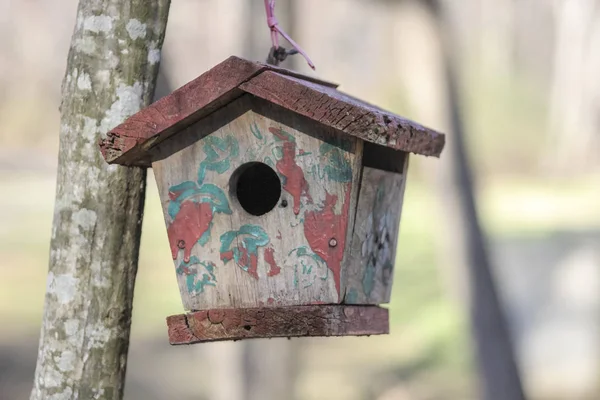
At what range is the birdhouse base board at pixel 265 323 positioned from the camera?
2.05 m

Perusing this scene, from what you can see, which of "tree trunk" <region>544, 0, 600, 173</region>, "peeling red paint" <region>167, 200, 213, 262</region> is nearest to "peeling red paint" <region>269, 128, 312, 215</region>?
"peeling red paint" <region>167, 200, 213, 262</region>

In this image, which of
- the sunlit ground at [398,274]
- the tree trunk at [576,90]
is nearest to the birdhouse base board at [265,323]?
the sunlit ground at [398,274]

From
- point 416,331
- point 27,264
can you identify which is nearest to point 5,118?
point 27,264

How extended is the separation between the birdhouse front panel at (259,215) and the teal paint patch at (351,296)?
7 centimetres

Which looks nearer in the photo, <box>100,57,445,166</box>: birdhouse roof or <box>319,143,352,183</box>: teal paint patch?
<box>100,57,445,166</box>: birdhouse roof

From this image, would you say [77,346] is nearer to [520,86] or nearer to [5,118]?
[5,118]

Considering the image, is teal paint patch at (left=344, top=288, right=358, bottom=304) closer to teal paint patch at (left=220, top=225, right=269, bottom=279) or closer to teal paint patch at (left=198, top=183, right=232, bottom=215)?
teal paint patch at (left=220, top=225, right=269, bottom=279)

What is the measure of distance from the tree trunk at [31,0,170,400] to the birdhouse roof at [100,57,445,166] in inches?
5.2

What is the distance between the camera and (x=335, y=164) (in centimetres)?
212

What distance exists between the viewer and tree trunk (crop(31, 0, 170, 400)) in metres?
2.24

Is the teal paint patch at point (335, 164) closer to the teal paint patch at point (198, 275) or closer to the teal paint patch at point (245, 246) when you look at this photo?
the teal paint patch at point (245, 246)

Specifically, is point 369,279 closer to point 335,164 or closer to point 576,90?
point 335,164

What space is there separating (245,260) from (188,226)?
0.18 meters

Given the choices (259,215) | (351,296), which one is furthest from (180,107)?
(351,296)
